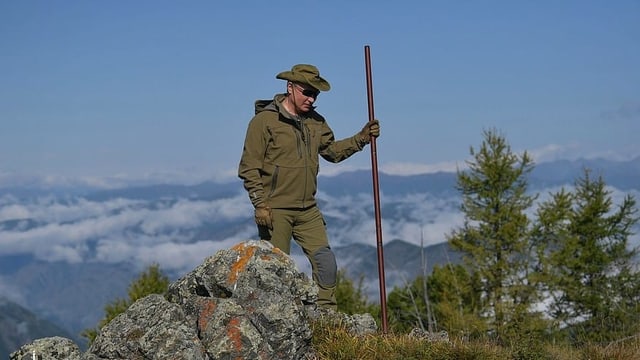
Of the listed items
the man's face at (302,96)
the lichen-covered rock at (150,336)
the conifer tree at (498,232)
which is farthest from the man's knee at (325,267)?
the conifer tree at (498,232)

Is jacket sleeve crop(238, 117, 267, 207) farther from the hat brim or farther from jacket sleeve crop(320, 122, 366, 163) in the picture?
jacket sleeve crop(320, 122, 366, 163)

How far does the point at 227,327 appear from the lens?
8.32m

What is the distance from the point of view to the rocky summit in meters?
8.20

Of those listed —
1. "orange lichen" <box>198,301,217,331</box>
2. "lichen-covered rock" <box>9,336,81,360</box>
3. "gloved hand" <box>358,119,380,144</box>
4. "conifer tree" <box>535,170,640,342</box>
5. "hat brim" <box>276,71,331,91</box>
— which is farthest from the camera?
"conifer tree" <box>535,170,640,342</box>

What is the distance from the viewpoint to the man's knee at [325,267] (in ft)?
32.9

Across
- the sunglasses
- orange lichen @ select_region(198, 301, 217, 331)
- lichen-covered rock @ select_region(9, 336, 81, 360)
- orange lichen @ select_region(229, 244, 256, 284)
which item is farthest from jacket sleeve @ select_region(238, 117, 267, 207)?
lichen-covered rock @ select_region(9, 336, 81, 360)

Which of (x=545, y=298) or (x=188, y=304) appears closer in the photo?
(x=188, y=304)

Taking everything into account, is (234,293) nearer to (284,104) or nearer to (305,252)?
(305,252)

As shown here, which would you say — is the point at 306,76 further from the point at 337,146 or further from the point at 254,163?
the point at 254,163

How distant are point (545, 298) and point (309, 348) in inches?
1505

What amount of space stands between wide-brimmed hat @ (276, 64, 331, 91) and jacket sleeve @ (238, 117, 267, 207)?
60 cm

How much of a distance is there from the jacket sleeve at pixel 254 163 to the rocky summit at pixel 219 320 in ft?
2.96

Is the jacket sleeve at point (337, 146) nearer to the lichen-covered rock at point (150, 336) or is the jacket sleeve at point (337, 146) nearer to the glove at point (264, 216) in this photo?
the glove at point (264, 216)

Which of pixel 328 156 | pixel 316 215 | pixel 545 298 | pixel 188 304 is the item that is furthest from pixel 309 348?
pixel 545 298
